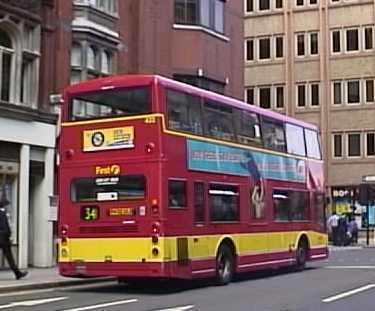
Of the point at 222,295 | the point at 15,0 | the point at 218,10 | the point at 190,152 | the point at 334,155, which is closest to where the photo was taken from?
the point at 222,295

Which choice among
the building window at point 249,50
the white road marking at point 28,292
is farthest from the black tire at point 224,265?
the building window at point 249,50

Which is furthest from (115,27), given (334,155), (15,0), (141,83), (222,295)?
(334,155)

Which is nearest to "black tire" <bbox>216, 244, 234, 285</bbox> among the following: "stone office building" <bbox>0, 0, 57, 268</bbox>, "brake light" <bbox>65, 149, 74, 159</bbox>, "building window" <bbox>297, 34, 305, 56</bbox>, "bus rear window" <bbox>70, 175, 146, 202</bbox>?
"bus rear window" <bbox>70, 175, 146, 202</bbox>

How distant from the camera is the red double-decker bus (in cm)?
1870

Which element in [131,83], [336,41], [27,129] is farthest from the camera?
[336,41]

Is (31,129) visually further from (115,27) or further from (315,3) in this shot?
(315,3)

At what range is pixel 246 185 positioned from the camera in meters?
22.1

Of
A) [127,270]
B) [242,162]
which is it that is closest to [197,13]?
[242,162]

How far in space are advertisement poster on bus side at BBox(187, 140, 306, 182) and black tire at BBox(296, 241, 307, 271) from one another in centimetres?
190

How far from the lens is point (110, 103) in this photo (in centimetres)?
1948

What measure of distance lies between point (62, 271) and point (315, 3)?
1926 inches

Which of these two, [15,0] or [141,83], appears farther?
[15,0]

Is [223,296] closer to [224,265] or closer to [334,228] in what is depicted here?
[224,265]

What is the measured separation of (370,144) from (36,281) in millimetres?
44358
